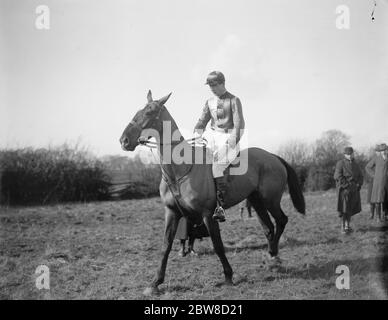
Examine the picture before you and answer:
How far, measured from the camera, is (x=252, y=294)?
5.20 meters

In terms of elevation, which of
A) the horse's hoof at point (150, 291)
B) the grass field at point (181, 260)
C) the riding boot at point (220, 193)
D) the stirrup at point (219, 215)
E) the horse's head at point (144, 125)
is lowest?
the grass field at point (181, 260)

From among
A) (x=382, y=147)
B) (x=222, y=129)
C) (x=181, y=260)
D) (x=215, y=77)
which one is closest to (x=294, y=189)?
(x=222, y=129)

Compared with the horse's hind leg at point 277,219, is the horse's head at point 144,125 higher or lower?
higher

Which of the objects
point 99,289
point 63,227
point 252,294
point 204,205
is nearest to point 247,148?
point 204,205

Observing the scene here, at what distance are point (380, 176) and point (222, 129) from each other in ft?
21.9

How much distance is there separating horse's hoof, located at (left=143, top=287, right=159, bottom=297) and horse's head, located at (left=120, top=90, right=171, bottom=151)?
1.86 metres

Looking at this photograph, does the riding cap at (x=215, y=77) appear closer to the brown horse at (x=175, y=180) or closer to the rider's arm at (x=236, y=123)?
the rider's arm at (x=236, y=123)

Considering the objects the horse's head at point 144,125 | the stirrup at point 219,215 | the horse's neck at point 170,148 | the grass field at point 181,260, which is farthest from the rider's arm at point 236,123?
the grass field at point 181,260

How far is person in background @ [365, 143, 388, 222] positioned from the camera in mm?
10617

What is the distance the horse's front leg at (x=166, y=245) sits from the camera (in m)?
5.30

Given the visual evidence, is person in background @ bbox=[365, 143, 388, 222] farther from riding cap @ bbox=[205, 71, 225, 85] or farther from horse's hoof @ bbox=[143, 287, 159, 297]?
horse's hoof @ bbox=[143, 287, 159, 297]

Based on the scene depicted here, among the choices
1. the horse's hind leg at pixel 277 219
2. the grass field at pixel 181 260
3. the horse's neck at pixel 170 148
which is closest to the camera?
the grass field at pixel 181 260

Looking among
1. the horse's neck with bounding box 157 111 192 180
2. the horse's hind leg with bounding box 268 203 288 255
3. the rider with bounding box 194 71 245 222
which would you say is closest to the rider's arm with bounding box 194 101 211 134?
the rider with bounding box 194 71 245 222
